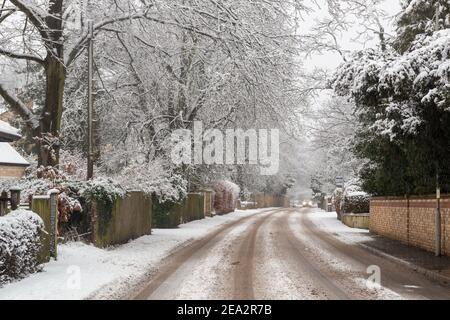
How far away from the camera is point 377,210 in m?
23.5

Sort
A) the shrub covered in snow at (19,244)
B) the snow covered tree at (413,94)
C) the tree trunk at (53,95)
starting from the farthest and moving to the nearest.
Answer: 1. the tree trunk at (53,95)
2. the snow covered tree at (413,94)
3. the shrub covered in snow at (19,244)

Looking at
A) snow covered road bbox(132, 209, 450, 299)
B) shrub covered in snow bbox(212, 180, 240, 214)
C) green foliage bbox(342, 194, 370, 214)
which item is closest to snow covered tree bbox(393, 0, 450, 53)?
snow covered road bbox(132, 209, 450, 299)

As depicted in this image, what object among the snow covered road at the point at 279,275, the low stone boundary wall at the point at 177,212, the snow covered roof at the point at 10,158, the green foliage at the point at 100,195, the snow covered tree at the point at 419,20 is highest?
the snow covered tree at the point at 419,20

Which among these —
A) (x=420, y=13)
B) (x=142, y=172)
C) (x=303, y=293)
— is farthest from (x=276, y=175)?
(x=303, y=293)

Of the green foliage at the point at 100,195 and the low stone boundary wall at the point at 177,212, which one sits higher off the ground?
the green foliage at the point at 100,195

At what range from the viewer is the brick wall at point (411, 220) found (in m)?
15.0

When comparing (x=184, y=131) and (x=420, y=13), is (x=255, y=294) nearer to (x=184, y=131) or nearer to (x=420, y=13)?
(x=420, y=13)

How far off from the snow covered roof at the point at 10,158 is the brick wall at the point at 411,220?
21058mm

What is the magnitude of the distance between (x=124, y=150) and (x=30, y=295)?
18122mm

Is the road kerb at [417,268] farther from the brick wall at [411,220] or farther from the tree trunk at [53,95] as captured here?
the tree trunk at [53,95]

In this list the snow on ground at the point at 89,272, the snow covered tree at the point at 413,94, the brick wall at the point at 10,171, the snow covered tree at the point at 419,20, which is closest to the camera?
the snow on ground at the point at 89,272

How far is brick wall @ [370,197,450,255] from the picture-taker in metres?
15.0

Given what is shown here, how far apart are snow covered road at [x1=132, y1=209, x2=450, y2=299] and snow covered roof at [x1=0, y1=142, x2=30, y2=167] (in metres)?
18.9

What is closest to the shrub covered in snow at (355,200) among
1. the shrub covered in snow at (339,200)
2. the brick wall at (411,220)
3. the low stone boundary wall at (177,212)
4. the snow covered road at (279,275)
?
the shrub covered in snow at (339,200)
